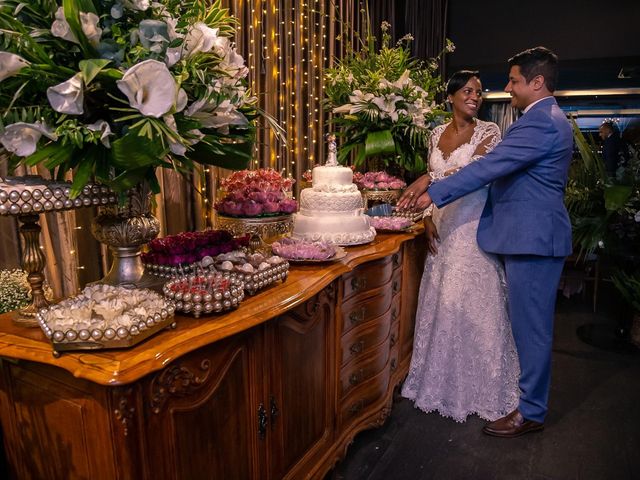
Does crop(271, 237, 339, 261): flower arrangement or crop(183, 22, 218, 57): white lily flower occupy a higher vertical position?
crop(183, 22, 218, 57): white lily flower

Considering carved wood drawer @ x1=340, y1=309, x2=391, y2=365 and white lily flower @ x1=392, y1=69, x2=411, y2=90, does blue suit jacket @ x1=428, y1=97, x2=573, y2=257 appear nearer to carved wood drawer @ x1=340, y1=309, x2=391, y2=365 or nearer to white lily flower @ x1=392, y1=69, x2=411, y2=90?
carved wood drawer @ x1=340, y1=309, x2=391, y2=365

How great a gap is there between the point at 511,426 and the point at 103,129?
2481mm

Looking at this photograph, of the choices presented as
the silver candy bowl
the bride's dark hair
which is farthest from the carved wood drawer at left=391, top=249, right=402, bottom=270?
the silver candy bowl

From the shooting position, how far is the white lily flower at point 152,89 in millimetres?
1178

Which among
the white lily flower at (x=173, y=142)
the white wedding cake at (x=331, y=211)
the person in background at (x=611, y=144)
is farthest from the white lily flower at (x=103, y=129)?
the person in background at (x=611, y=144)

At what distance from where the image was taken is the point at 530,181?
245 cm

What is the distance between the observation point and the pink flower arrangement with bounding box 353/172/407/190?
306cm

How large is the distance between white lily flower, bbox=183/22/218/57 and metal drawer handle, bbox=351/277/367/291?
1211 mm

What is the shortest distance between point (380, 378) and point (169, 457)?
1.52 meters

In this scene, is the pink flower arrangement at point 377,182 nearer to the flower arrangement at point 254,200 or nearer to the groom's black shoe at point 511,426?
the flower arrangement at point 254,200

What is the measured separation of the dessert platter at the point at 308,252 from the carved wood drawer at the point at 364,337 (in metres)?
0.42

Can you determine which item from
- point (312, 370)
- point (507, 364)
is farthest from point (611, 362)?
point (312, 370)

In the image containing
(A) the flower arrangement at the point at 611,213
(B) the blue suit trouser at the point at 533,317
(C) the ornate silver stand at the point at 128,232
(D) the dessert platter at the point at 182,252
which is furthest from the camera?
(A) the flower arrangement at the point at 611,213

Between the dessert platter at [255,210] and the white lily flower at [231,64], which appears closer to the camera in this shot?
the white lily flower at [231,64]
